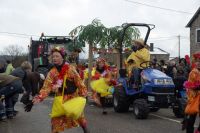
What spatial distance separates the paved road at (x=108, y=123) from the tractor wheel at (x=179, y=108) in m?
0.19

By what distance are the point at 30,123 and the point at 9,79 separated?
1.27 meters

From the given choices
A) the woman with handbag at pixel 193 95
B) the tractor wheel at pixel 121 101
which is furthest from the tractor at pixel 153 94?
the woman with handbag at pixel 193 95

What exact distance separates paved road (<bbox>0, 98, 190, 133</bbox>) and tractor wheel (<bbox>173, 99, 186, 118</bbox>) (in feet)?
0.62

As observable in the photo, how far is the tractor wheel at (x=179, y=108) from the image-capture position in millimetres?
12454

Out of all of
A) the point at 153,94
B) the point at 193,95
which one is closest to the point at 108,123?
the point at 153,94

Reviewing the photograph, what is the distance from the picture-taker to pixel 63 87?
25.7 ft

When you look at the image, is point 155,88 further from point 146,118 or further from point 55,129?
point 55,129

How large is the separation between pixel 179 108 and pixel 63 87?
18.3ft

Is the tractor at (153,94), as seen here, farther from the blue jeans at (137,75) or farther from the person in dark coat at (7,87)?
the person in dark coat at (7,87)

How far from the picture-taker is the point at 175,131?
34.1 feet

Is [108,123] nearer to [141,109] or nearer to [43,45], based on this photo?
[141,109]

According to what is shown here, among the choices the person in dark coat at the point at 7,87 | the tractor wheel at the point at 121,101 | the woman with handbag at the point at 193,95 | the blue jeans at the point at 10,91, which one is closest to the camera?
the woman with handbag at the point at 193,95

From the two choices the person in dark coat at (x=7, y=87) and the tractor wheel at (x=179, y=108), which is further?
the tractor wheel at (x=179, y=108)

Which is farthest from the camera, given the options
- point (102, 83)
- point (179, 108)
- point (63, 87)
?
point (102, 83)
